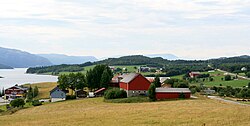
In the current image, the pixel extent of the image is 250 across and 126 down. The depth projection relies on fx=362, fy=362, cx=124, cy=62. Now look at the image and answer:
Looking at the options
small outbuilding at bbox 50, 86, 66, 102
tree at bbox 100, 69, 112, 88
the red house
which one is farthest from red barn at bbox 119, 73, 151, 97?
the red house

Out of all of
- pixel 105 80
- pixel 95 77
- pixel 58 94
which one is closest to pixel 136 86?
pixel 105 80

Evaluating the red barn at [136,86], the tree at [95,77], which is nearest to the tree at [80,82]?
the tree at [95,77]

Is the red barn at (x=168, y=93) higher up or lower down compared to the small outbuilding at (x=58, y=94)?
higher up

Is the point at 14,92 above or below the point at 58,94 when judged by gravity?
below

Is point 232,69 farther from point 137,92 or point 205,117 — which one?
point 205,117

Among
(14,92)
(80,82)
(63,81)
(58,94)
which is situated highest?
(63,81)

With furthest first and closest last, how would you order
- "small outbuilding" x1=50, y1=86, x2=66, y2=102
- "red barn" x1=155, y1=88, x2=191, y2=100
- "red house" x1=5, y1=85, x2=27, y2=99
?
1. "red house" x1=5, y1=85, x2=27, y2=99
2. "small outbuilding" x1=50, y1=86, x2=66, y2=102
3. "red barn" x1=155, y1=88, x2=191, y2=100

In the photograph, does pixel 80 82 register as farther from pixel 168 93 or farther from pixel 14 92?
pixel 14 92

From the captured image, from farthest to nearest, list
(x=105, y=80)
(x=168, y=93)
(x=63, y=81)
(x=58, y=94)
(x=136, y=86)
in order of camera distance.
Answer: (x=63, y=81)
(x=105, y=80)
(x=58, y=94)
(x=136, y=86)
(x=168, y=93)

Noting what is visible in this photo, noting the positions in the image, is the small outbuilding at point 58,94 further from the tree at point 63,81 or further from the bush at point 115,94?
the bush at point 115,94

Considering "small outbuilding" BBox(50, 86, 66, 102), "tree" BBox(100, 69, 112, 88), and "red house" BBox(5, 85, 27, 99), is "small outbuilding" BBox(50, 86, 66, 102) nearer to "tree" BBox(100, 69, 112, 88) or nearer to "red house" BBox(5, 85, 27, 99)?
"tree" BBox(100, 69, 112, 88)

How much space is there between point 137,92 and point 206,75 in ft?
260

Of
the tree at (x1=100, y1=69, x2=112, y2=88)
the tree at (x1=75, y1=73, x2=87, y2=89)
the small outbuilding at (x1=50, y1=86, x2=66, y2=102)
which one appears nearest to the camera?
the small outbuilding at (x1=50, y1=86, x2=66, y2=102)

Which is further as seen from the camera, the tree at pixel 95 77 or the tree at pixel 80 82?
the tree at pixel 80 82
